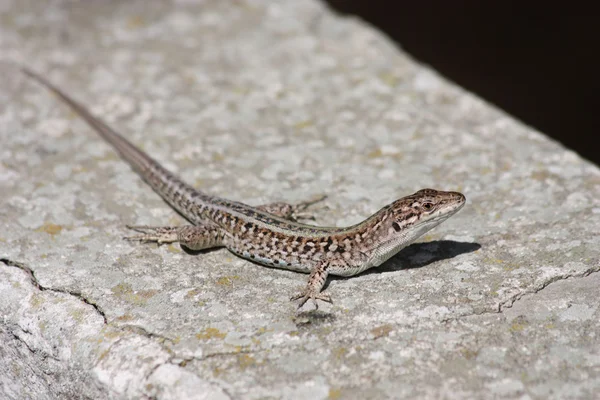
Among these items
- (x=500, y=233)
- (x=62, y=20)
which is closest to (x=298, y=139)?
(x=500, y=233)

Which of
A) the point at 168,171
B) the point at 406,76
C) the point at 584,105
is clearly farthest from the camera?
the point at 584,105

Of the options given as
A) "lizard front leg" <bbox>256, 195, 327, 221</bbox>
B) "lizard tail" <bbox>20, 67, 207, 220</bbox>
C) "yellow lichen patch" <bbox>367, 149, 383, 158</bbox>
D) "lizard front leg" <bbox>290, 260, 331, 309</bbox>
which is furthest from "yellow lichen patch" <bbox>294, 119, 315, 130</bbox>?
"lizard front leg" <bbox>290, 260, 331, 309</bbox>

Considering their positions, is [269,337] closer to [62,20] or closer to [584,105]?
[62,20]

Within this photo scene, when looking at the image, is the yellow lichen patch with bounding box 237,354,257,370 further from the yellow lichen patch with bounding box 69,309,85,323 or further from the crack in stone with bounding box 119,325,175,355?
the yellow lichen patch with bounding box 69,309,85,323

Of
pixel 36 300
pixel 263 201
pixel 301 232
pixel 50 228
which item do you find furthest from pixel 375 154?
pixel 36 300

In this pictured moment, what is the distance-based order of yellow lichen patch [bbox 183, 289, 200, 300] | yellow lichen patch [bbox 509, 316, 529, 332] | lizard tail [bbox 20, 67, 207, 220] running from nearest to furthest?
yellow lichen patch [bbox 509, 316, 529, 332]
yellow lichen patch [bbox 183, 289, 200, 300]
lizard tail [bbox 20, 67, 207, 220]

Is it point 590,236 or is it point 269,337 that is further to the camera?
point 590,236

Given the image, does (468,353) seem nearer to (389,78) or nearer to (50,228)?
Result: (50,228)
